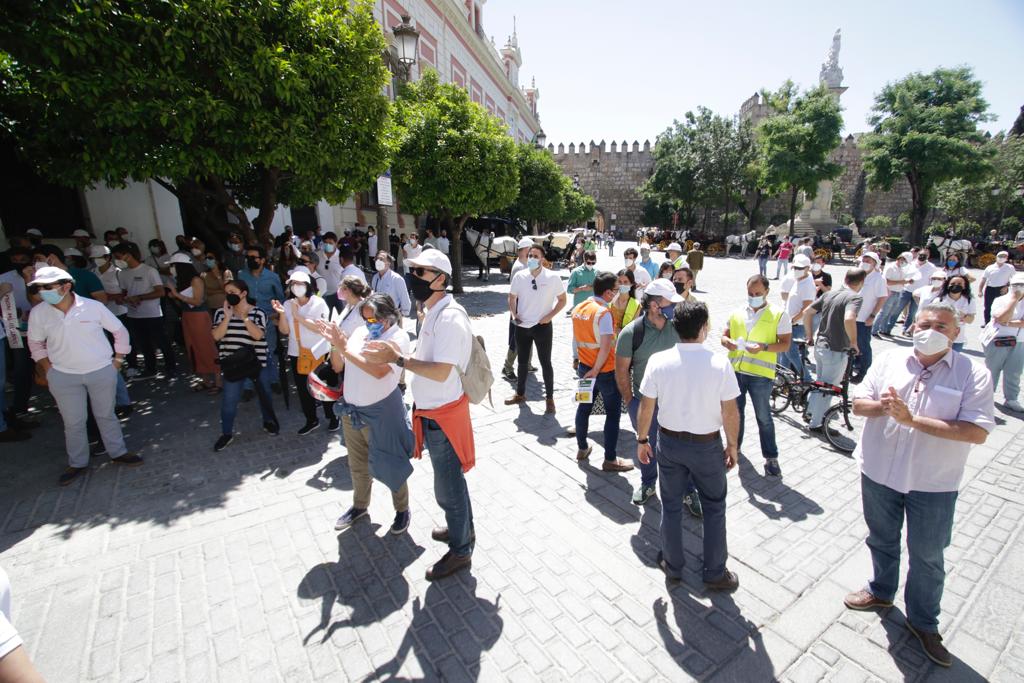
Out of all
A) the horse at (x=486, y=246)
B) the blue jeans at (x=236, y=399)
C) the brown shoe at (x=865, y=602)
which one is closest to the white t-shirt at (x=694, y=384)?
the brown shoe at (x=865, y=602)

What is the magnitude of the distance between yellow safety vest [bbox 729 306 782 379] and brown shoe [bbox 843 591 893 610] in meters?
1.83

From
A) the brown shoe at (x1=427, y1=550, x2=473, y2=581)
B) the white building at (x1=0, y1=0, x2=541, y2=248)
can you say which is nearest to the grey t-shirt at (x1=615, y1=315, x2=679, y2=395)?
the brown shoe at (x1=427, y1=550, x2=473, y2=581)

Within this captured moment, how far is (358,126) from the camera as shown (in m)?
7.96

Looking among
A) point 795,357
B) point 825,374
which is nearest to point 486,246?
point 795,357

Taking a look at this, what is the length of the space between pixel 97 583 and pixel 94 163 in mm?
5774

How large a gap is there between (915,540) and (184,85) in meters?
8.50

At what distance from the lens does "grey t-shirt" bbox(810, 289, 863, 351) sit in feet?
16.8

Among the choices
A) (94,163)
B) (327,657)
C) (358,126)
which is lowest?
(327,657)

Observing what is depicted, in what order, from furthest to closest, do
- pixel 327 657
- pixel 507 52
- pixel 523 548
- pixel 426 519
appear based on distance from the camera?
pixel 507 52 → pixel 426 519 → pixel 523 548 → pixel 327 657

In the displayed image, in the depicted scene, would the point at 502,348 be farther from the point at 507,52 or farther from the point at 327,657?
the point at 507,52

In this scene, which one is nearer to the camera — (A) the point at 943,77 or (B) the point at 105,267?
(B) the point at 105,267

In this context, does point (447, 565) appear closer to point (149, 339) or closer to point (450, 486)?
point (450, 486)

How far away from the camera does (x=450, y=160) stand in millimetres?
13172

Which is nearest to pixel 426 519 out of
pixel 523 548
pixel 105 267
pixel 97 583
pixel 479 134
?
pixel 523 548
